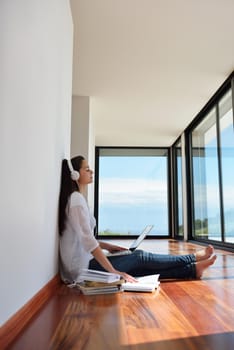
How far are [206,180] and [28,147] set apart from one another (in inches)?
179

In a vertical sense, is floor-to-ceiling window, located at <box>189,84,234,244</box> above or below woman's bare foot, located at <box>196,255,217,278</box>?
above

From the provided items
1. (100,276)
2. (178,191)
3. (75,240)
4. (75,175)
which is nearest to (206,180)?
(178,191)

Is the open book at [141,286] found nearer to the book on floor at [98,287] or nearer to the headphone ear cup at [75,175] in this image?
the book on floor at [98,287]

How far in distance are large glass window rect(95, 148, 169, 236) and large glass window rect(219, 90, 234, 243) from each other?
3.59 meters

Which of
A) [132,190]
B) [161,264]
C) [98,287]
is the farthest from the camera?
[132,190]

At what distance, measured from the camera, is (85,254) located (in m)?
2.08

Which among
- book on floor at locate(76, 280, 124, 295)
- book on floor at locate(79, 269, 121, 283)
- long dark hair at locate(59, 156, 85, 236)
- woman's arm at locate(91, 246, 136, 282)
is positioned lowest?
book on floor at locate(76, 280, 124, 295)

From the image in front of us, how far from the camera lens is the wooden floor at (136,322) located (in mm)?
1102

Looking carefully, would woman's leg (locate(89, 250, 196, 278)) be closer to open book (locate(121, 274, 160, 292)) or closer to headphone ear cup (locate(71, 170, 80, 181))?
open book (locate(121, 274, 160, 292))

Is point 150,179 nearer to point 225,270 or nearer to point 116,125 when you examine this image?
point 116,125

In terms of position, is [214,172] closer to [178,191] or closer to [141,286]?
[178,191]

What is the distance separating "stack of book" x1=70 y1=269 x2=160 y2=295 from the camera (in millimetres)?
1855

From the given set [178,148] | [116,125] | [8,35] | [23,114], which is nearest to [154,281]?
[23,114]

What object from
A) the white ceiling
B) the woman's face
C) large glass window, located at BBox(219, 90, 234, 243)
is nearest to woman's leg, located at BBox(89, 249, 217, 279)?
the woman's face
